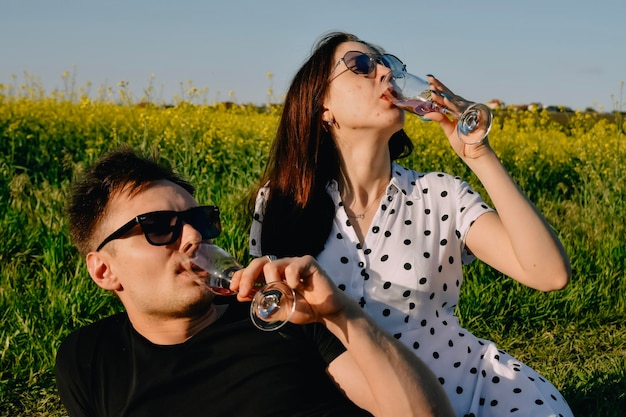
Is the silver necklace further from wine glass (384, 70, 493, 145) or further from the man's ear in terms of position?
the man's ear

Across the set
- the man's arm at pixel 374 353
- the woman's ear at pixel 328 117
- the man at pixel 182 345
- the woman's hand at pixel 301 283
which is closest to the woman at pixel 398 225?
the woman's ear at pixel 328 117

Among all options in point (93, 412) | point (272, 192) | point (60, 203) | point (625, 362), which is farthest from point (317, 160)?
point (60, 203)

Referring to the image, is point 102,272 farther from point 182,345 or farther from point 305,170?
point 305,170

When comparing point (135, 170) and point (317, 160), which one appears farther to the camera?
point (317, 160)

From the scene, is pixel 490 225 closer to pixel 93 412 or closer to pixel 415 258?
pixel 415 258

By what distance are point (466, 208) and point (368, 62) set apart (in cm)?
62

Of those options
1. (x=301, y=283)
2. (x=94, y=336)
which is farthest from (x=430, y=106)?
(x=94, y=336)

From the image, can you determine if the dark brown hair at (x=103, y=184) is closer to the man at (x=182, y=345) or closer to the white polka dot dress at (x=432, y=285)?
the man at (x=182, y=345)

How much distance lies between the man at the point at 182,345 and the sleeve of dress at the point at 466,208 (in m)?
0.77

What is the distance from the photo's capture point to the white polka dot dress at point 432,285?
9.02ft

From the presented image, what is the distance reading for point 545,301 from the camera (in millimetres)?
5137

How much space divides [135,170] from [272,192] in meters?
0.77

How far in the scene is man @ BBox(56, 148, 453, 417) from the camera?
207 cm

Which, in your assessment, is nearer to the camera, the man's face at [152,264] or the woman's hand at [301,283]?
the woman's hand at [301,283]
